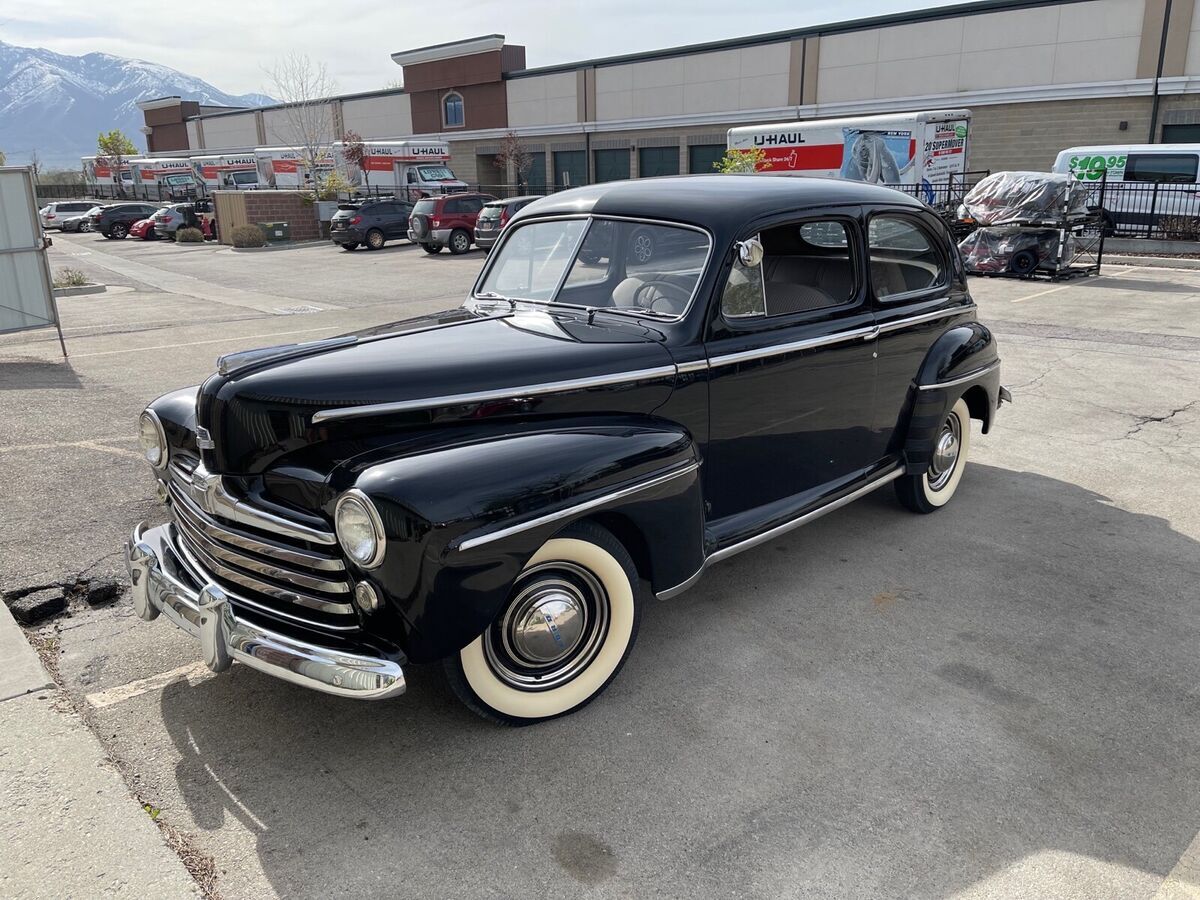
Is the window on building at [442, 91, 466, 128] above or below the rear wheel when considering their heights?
above

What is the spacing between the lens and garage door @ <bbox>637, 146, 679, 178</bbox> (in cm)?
3700

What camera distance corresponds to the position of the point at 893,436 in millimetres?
5066

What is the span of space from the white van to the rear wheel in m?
15.4

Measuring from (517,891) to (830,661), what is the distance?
5.82 feet

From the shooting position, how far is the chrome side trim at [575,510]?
288 centimetres

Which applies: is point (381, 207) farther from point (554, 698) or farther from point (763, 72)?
point (554, 698)

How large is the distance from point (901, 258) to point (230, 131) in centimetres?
7006

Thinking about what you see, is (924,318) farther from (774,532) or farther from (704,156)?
(704,156)

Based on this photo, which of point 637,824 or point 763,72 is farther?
point 763,72

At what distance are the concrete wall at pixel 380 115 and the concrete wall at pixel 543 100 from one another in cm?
907

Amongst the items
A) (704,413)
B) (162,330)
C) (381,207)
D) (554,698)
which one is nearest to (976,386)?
(704,413)

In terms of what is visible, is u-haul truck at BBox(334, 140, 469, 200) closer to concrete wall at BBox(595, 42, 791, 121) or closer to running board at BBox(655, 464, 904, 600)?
concrete wall at BBox(595, 42, 791, 121)

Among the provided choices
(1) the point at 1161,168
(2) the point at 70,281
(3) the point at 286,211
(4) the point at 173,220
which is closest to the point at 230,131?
(4) the point at 173,220

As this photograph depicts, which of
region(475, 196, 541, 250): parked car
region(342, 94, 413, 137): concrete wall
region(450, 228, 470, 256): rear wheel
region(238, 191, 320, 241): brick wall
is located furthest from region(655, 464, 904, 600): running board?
region(342, 94, 413, 137): concrete wall
